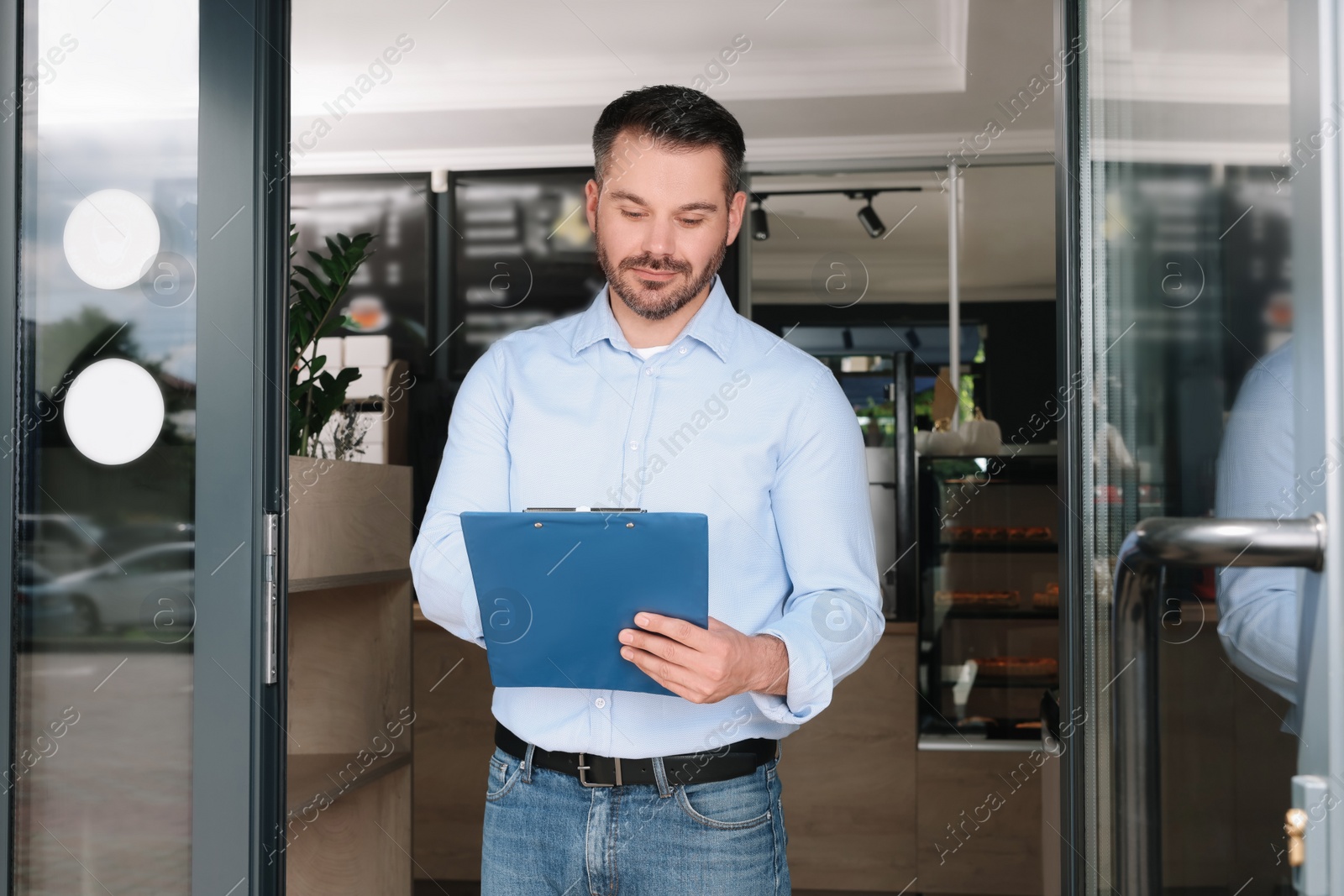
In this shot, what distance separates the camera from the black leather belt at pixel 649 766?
1.48 m

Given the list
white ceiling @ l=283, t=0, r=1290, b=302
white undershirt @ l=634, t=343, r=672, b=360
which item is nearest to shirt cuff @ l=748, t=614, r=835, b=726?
white undershirt @ l=634, t=343, r=672, b=360

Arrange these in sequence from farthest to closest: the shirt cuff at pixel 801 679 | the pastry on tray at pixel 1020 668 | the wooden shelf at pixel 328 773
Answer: the pastry on tray at pixel 1020 668
the wooden shelf at pixel 328 773
the shirt cuff at pixel 801 679

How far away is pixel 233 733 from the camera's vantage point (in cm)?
153

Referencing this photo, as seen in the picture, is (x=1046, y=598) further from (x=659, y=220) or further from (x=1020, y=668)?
(x=659, y=220)

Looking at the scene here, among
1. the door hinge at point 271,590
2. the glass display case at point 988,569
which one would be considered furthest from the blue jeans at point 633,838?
the glass display case at point 988,569

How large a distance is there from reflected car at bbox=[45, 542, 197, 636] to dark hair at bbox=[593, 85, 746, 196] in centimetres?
81


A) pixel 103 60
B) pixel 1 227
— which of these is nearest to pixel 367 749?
pixel 1 227

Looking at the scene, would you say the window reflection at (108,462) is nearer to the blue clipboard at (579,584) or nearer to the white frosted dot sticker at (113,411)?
the white frosted dot sticker at (113,411)

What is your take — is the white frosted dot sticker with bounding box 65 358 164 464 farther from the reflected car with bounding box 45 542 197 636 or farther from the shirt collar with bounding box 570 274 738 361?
the shirt collar with bounding box 570 274 738 361

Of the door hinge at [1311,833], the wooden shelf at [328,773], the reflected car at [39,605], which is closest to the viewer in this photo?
the door hinge at [1311,833]

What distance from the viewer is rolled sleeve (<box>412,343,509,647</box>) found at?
4.88 feet

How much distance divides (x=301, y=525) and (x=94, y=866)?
2.28ft

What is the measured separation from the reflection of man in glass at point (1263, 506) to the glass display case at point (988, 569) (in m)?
3.51

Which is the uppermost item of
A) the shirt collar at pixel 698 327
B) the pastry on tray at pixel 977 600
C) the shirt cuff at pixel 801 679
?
the shirt collar at pixel 698 327
